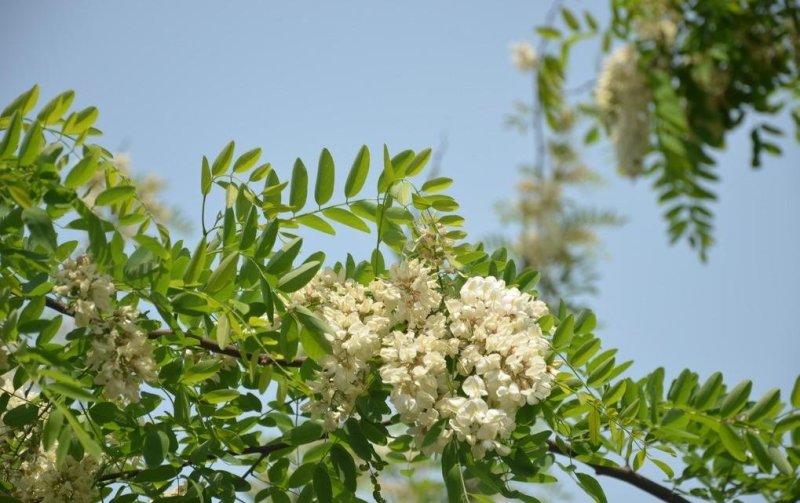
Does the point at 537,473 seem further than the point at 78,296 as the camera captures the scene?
Yes

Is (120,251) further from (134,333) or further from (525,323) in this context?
(525,323)

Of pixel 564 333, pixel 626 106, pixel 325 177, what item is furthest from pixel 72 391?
pixel 626 106

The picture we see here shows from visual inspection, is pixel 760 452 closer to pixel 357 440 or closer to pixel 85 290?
pixel 357 440

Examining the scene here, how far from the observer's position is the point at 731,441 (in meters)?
0.94

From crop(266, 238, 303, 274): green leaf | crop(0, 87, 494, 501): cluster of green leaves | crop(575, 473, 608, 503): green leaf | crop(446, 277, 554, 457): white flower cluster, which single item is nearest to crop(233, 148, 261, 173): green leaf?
crop(0, 87, 494, 501): cluster of green leaves

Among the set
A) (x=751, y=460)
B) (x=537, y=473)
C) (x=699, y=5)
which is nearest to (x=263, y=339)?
(x=537, y=473)

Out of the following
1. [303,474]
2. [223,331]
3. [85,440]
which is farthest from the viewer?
[303,474]

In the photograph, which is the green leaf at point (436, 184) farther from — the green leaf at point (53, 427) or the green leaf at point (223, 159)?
the green leaf at point (53, 427)

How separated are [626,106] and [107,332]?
2.26 meters

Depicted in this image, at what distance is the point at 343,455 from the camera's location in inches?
33.2

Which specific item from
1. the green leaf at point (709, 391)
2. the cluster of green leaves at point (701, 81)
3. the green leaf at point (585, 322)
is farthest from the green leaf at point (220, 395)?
the cluster of green leaves at point (701, 81)

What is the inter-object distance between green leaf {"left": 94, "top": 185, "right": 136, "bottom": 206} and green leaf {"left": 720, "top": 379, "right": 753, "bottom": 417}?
0.70 m

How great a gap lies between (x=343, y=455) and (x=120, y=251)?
1.00ft

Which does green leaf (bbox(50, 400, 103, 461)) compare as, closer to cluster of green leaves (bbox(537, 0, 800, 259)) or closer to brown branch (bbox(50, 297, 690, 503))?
brown branch (bbox(50, 297, 690, 503))
